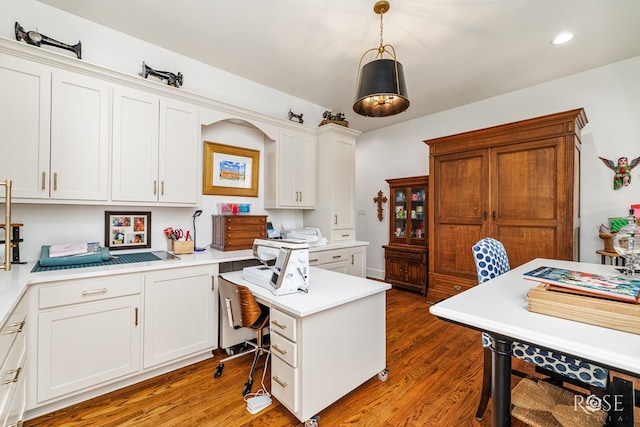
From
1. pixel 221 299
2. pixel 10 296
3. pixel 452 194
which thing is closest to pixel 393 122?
pixel 452 194

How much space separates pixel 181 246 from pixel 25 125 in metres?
1.33

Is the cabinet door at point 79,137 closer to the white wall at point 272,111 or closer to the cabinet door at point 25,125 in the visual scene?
the cabinet door at point 25,125

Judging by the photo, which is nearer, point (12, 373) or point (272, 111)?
point (12, 373)

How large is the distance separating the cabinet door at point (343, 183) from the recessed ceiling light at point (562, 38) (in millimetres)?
2227

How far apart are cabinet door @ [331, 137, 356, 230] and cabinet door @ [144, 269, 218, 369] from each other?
1826 mm

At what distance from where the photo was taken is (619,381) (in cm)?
117

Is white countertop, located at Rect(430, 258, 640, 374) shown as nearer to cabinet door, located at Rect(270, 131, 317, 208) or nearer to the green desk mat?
the green desk mat

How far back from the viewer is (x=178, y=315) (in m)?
2.15

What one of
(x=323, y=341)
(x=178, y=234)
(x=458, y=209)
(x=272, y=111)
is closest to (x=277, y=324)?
(x=323, y=341)

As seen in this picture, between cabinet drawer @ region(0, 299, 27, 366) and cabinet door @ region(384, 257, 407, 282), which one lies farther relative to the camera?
cabinet door @ region(384, 257, 407, 282)

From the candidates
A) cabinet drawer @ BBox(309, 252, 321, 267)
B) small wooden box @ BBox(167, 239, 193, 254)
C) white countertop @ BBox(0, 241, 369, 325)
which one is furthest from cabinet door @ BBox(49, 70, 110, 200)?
cabinet drawer @ BBox(309, 252, 321, 267)

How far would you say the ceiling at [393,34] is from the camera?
2191 mm

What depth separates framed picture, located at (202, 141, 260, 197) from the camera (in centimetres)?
295

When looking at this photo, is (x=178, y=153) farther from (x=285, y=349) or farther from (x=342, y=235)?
(x=342, y=235)
